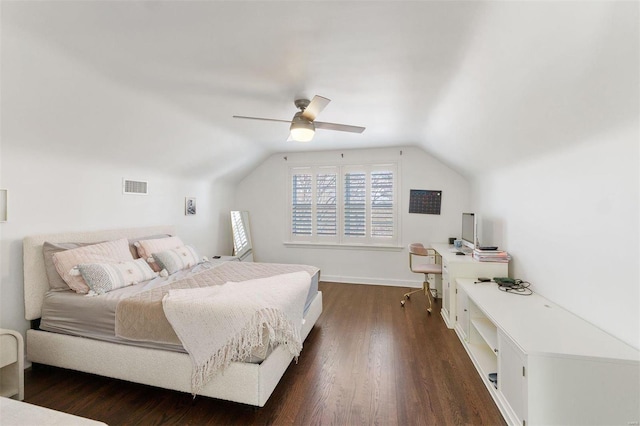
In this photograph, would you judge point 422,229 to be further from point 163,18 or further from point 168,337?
point 163,18

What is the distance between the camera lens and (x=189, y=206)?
4395 millimetres

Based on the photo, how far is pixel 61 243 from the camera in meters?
2.51

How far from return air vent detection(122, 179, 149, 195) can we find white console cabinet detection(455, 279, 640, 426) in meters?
3.92

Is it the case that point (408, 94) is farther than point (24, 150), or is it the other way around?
point (408, 94)

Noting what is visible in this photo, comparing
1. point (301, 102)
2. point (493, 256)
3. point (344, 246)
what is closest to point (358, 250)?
point (344, 246)

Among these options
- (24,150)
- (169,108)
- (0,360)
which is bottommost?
(0,360)

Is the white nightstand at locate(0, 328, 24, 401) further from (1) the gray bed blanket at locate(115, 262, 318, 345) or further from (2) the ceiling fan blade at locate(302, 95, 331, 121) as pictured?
(2) the ceiling fan blade at locate(302, 95, 331, 121)

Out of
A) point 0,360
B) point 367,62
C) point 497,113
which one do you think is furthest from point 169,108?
point 497,113

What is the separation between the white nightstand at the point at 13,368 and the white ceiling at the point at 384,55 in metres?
1.95

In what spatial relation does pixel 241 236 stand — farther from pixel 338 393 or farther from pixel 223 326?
pixel 338 393

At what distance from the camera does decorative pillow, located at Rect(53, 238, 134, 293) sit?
2.31 meters

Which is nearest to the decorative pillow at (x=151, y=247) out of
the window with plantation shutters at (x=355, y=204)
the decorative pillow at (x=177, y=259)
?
the decorative pillow at (x=177, y=259)

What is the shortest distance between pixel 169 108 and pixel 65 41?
1104mm

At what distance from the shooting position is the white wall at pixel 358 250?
4.67 meters
